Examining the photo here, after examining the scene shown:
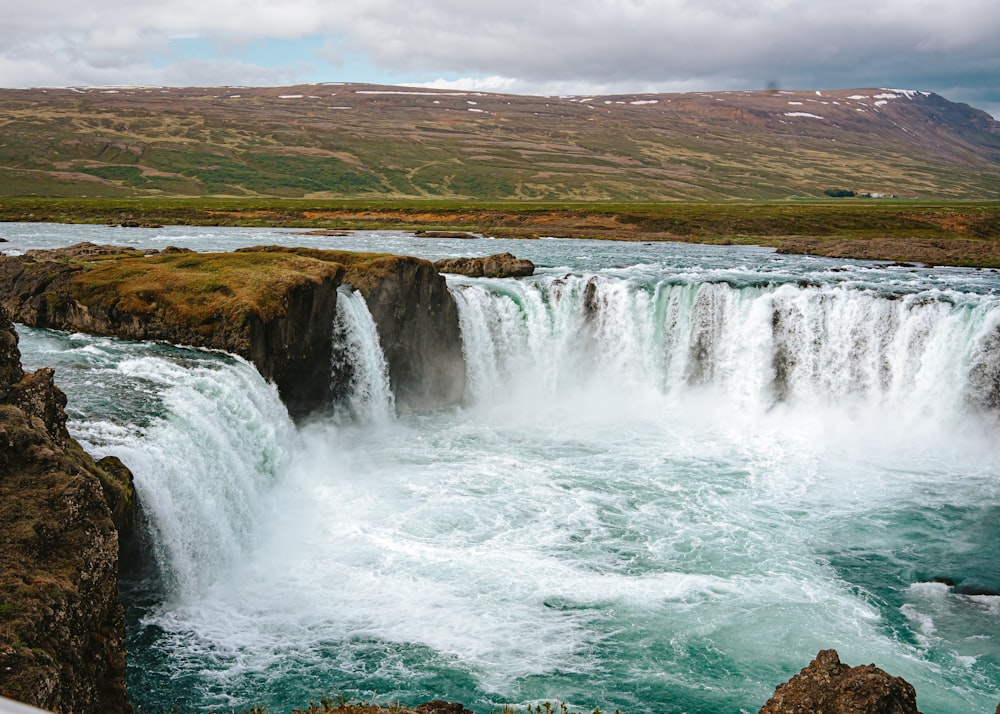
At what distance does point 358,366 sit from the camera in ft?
114

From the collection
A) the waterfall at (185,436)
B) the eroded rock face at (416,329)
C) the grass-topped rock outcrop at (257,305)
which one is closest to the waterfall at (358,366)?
the grass-topped rock outcrop at (257,305)

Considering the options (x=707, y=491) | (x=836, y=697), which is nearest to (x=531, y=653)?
(x=836, y=697)

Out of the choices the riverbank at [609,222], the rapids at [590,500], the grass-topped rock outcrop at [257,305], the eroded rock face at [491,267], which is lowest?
the rapids at [590,500]

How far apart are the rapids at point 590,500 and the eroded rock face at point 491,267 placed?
2.64 metres

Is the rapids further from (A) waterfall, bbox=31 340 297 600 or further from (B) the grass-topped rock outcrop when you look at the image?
(B) the grass-topped rock outcrop

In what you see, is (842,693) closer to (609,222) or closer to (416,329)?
(416,329)

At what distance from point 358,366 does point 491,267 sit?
1288 centimetres

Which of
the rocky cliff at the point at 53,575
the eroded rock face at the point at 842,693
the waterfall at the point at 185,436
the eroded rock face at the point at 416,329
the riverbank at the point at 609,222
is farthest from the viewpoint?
the riverbank at the point at 609,222

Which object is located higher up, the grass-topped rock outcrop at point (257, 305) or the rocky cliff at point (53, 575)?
the grass-topped rock outcrop at point (257, 305)

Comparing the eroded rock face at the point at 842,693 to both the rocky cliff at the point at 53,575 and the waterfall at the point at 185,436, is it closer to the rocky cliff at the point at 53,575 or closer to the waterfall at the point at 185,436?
the rocky cliff at the point at 53,575

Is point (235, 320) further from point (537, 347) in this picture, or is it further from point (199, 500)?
point (537, 347)

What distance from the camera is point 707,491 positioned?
27.5 m

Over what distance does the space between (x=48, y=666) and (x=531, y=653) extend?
396 inches

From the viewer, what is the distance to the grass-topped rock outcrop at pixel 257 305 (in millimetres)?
28453
